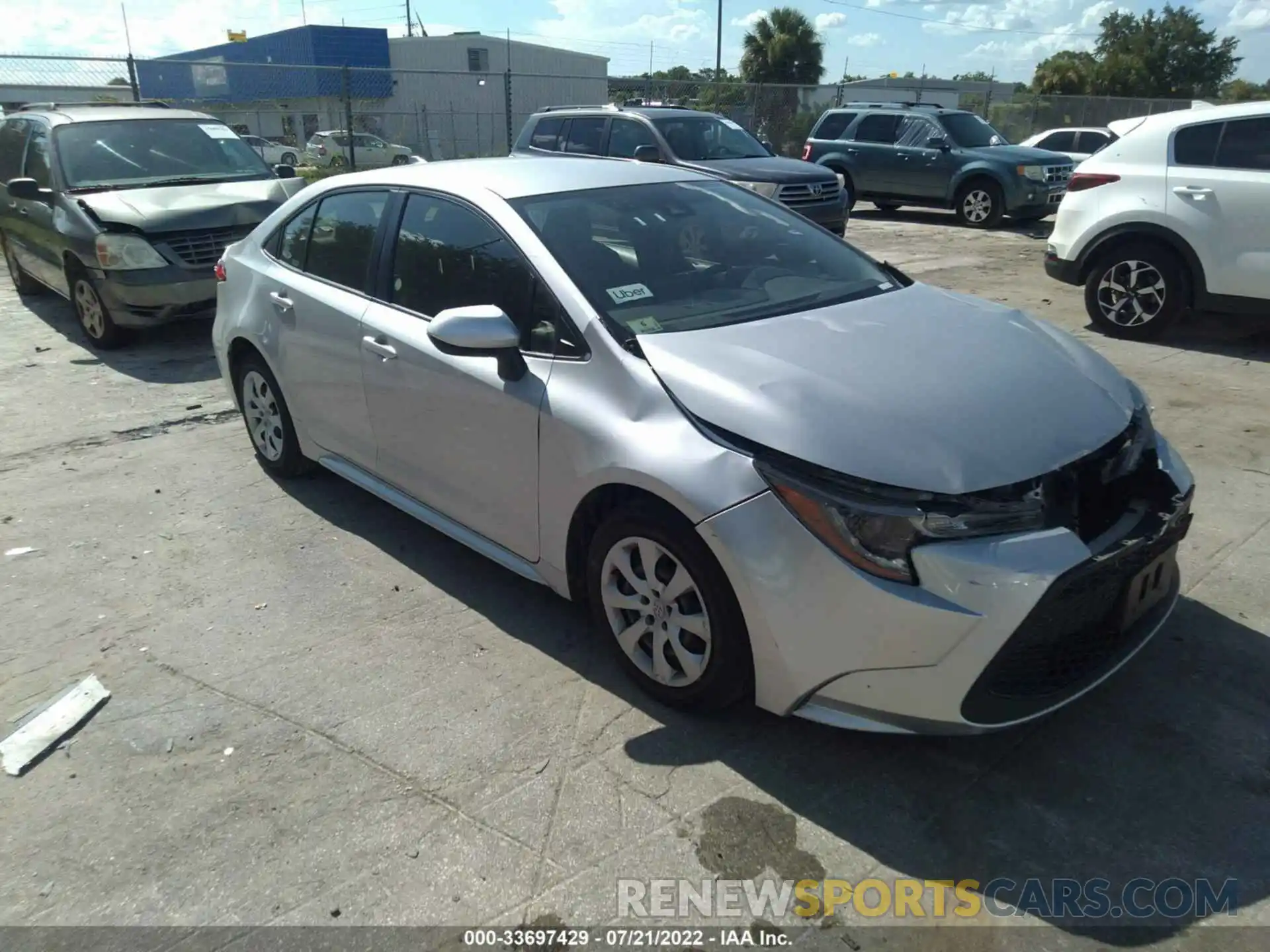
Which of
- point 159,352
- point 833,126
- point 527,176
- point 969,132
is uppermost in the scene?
point 833,126

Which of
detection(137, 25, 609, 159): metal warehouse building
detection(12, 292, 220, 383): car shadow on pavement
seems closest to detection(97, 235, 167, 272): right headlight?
detection(12, 292, 220, 383): car shadow on pavement

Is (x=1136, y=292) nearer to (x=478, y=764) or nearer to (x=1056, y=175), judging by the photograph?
(x=478, y=764)

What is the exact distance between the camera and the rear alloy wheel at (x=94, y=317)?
303 inches

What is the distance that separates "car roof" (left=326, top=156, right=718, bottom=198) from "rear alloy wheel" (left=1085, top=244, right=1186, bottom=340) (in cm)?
475

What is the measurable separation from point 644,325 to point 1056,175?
569 inches

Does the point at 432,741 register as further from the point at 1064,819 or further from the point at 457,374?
the point at 1064,819

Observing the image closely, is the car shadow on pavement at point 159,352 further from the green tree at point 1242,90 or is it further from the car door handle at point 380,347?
the green tree at point 1242,90

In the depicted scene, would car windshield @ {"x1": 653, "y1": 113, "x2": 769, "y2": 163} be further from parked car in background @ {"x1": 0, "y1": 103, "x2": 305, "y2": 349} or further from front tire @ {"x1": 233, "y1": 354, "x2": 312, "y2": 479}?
front tire @ {"x1": 233, "y1": 354, "x2": 312, "y2": 479}

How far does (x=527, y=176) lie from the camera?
12.6 ft

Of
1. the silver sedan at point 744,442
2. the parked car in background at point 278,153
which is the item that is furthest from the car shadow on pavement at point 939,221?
the parked car in background at point 278,153

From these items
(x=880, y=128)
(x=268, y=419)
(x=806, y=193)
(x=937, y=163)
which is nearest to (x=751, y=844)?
(x=268, y=419)

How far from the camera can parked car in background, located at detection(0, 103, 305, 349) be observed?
7.50 metres

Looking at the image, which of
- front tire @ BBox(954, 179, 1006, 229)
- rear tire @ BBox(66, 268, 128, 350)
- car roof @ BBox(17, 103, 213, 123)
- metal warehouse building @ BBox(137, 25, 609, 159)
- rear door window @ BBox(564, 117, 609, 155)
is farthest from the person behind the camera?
metal warehouse building @ BBox(137, 25, 609, 159)

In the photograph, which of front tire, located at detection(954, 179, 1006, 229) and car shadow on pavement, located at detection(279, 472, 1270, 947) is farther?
front tire, located at detection(954, 179, 1006, 229)
